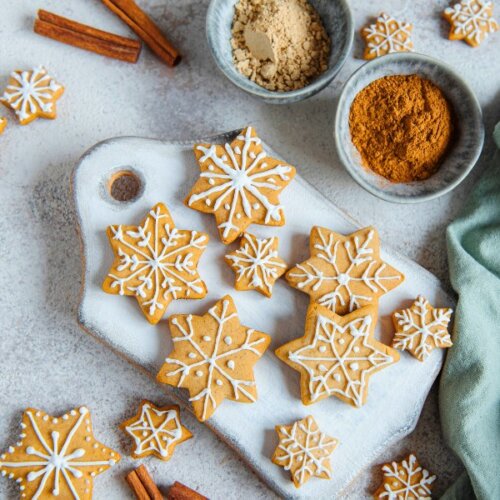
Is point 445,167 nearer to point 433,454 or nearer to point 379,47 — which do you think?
point 379,47

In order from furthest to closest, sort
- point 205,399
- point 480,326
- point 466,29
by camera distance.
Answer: point 466,29 → point 480,326 → point 205,399

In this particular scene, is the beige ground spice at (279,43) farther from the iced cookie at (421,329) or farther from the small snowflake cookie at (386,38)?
the iced cookie at (421,329)

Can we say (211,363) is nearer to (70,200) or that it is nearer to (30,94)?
(70,200)

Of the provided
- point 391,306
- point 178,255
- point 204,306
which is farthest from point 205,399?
point 391,306

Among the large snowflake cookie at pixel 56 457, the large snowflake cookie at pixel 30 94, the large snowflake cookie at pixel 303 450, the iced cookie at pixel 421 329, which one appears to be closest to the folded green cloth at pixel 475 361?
the iced cookie at pixel 421 329

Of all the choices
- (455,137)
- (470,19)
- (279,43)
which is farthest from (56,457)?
(470,19)

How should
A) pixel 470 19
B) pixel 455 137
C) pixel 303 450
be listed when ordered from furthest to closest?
pixel 470 19
pixel 455 137
pixel 303 450
